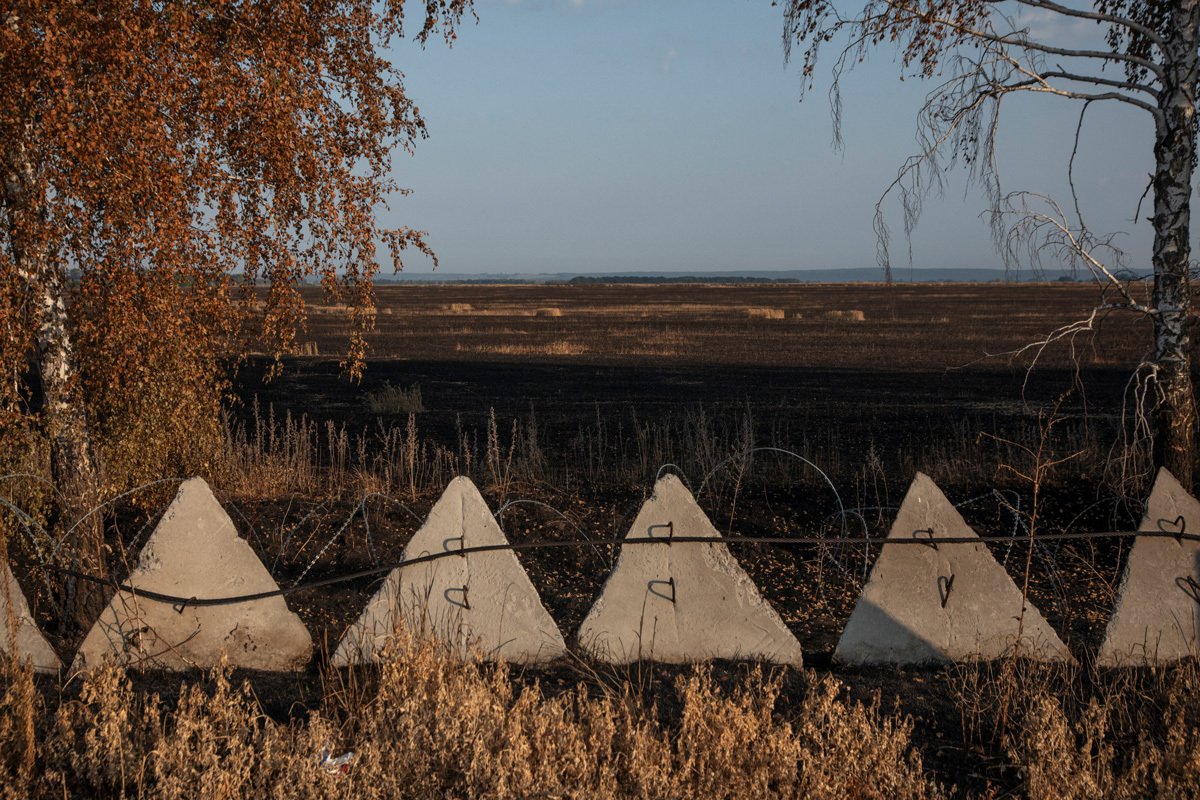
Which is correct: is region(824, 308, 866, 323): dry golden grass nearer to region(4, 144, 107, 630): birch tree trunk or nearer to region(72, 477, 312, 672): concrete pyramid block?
region(4, 144, 107, 630): birch tree trunk

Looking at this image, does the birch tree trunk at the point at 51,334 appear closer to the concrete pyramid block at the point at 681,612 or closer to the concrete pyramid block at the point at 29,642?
the concrete pyramid block at the point at 29,642

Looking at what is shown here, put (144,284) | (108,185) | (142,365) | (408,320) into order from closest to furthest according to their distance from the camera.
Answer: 1. (108,185)
2. (144,284)
3. (142,365)
4. (408,320)

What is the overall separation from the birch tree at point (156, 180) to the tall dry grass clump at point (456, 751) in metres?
2.06

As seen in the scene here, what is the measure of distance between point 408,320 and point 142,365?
4631 centimetres

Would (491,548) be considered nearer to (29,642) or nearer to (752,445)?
(29,642)

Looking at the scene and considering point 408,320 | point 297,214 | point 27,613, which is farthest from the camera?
point 408,320

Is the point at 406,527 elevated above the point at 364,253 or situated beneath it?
situated beneath

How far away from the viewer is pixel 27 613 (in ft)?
15.2

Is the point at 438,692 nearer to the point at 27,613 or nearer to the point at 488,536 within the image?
the point at 488,536

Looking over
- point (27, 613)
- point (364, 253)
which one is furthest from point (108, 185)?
point (27, 613)

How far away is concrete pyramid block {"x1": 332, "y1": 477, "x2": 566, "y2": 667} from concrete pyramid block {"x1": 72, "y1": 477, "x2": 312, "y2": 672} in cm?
40

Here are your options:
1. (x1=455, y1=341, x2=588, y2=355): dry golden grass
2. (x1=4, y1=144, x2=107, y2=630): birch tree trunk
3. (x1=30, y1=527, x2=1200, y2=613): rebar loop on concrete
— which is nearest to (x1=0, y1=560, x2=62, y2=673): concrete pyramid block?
(x1=30, y1=527, x2=1200, y2=613): rebar loop on concrete

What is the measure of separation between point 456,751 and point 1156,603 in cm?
337

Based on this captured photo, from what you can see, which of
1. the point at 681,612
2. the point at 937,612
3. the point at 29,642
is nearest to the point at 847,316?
the point at 937,612
